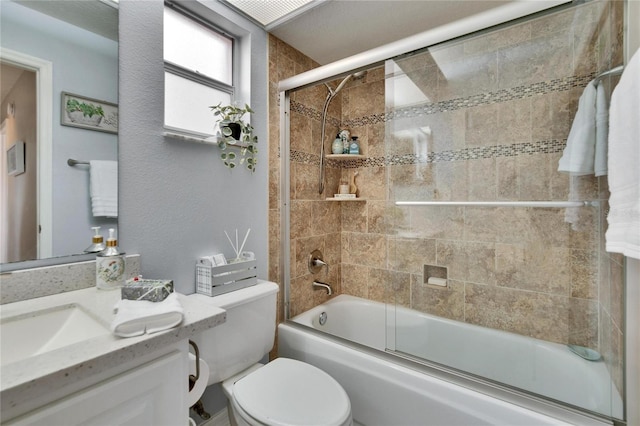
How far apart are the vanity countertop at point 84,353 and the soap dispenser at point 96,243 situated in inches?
8.8

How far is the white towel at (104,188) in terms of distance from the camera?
1076mm

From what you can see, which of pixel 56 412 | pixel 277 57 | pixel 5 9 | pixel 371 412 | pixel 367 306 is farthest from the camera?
pixel 367 306

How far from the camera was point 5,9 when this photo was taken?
0.89m

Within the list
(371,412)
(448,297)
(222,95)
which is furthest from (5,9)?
(448,297)

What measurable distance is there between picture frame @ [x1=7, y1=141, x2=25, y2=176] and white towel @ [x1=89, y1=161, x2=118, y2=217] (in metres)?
0.18

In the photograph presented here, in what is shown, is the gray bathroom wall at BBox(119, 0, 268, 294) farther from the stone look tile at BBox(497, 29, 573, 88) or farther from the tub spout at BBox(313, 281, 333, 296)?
the stone look tile at BBox(497, 29, 573, 88)

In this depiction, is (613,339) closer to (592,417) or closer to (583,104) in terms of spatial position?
(592,417)

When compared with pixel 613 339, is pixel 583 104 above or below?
above

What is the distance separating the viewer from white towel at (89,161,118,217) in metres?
1.08

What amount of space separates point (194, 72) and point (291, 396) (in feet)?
5.23

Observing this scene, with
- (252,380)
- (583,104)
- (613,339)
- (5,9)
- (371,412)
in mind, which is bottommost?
(371,412)

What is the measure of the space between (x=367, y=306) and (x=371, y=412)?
815 mm

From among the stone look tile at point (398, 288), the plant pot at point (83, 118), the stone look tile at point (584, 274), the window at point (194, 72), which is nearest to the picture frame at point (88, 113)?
the plant pot at point (83, 118)

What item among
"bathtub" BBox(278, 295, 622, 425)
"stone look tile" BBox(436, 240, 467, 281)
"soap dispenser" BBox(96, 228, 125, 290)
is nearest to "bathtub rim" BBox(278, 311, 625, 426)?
"bathtub" BBox(278, 295, 622, 425)
